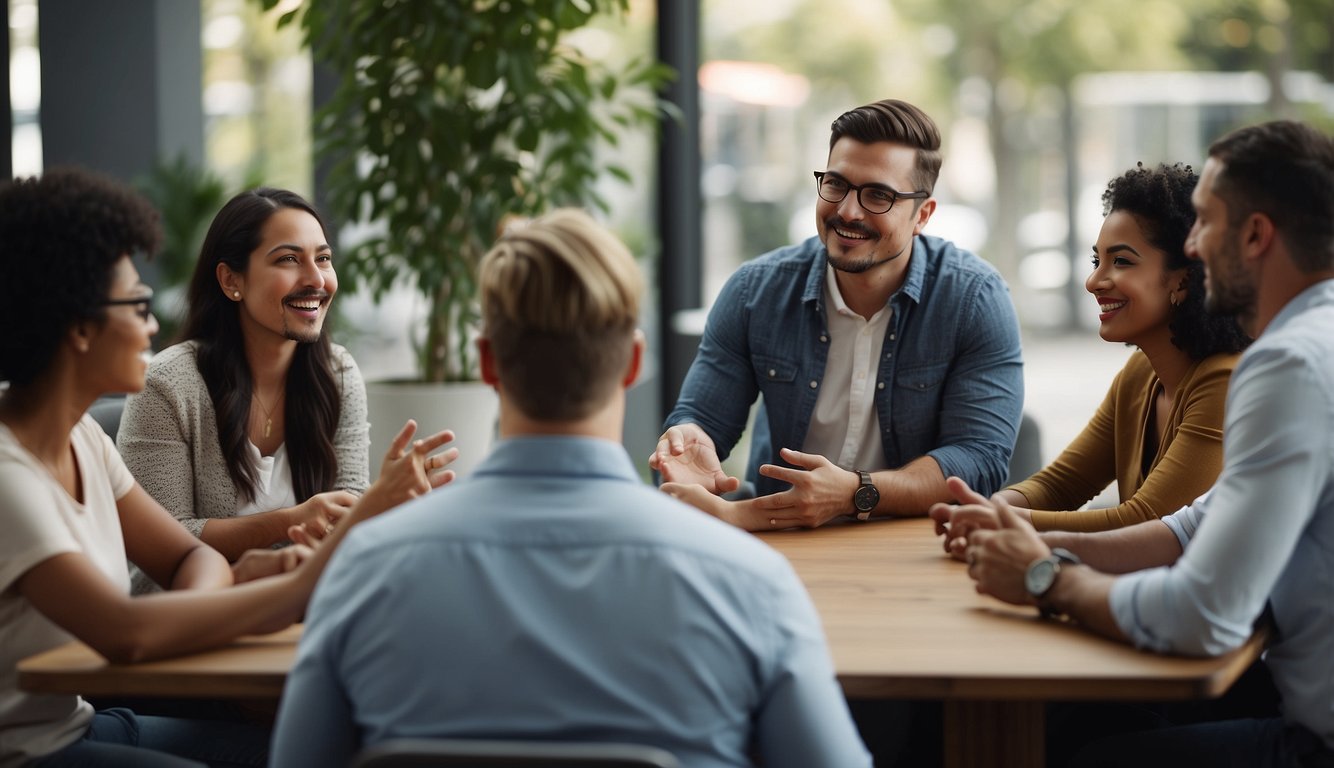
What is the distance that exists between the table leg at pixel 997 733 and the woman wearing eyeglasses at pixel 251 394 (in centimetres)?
118

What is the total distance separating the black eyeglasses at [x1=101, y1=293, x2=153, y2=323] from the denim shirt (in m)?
1.23

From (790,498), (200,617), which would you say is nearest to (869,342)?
(790,498)

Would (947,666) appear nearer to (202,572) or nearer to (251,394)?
(202,572)

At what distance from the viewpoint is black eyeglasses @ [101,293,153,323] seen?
1679 mm

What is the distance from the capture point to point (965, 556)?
201 cm

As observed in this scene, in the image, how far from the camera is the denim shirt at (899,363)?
262 cm

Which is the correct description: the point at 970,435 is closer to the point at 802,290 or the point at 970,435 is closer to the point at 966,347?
the point at 966,347

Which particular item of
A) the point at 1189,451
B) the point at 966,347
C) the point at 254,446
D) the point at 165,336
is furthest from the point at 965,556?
the point at 165,336

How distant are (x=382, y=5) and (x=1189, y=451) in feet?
9.44

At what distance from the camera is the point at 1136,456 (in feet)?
7.73

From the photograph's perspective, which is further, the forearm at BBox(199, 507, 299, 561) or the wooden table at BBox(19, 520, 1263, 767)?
the forearm at BBox(199, 507, 299, 561)

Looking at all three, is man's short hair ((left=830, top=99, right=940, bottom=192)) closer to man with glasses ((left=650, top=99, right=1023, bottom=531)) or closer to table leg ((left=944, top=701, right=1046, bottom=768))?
man with glasses ((left=650, top=99, right=1023, bottom=531))

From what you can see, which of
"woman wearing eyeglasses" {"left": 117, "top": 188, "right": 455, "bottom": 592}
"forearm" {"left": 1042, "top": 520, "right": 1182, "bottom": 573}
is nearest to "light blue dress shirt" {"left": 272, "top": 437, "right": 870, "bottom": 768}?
"forearm" {"left": 1042, "top": 520, "right": 1182, "bottom": 573}

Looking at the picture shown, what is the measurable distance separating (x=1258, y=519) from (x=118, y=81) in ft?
16.1
